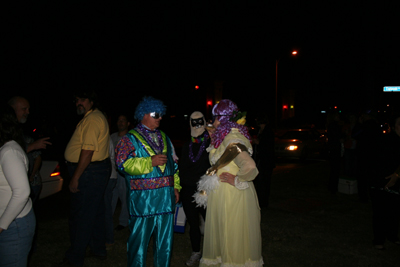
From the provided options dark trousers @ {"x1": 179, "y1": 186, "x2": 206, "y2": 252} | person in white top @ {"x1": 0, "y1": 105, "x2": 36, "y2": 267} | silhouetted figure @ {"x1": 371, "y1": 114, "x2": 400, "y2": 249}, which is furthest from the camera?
silhouetted figure @ {"x1": 371, "y1": 114, "x2": 400, "y2": 249}

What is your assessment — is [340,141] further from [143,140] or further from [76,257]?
[76,257]

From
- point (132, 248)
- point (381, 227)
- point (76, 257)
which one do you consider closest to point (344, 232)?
point (381, 227)

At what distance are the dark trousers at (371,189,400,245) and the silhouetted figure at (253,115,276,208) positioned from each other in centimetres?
206

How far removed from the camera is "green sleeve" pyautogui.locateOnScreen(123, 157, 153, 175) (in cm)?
340

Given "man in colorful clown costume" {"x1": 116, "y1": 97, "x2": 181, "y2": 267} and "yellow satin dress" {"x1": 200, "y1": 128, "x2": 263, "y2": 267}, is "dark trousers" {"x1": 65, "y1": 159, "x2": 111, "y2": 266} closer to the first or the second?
"man in colorful clown costume" {"x1": 116, "y1": 97, "x2": 181, "y2": 267}

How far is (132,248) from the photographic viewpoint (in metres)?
3.47

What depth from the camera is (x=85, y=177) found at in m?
3.92

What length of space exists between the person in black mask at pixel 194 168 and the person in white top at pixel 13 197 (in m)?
1.94

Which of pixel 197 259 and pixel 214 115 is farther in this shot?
pixel 197 259

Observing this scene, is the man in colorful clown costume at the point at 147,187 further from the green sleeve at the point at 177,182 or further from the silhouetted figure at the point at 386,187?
the silhouetted figure at the point at 386,187

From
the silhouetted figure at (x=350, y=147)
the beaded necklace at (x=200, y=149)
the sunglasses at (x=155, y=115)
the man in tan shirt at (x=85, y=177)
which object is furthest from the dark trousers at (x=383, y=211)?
the silhouetted figure at (x=350, y=147)

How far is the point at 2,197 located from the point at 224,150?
1.98 m

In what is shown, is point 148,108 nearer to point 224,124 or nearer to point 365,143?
point 224,124

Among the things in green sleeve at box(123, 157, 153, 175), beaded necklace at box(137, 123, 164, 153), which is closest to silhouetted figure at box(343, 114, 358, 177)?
beaded necklace at box(137, 123, 164, 153)
